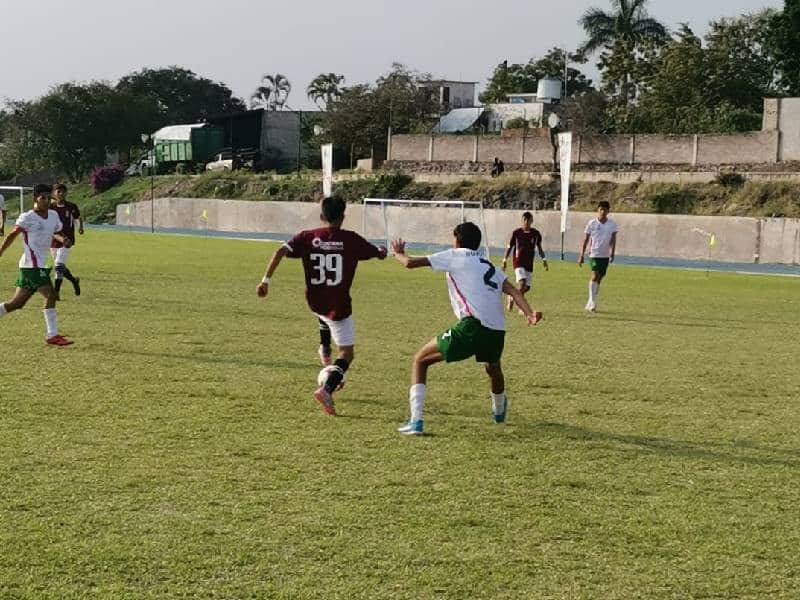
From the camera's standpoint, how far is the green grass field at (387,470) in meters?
5.38

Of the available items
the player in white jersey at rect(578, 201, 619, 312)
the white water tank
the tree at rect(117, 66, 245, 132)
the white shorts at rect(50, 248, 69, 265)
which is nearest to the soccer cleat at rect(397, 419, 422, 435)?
the player in white jersey at rect(578, 201, 619, 312)

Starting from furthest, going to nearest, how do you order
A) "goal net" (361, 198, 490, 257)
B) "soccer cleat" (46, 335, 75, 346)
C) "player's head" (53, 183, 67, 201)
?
"goal net" (361, 198, 490, 257) < "player's head" (53, 183, 67, 201) < "soccer cleat" (46, 335, 75, 346)

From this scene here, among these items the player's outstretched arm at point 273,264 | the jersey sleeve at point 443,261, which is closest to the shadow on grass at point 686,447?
the jersey sleeve at point 443,261

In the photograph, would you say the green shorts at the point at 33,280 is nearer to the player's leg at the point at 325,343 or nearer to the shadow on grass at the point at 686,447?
the player's leg at the point at 325,343

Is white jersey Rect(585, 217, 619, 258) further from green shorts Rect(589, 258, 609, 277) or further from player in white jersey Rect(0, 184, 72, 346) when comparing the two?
player in white jersey Rect(0, 184, 72, 346)

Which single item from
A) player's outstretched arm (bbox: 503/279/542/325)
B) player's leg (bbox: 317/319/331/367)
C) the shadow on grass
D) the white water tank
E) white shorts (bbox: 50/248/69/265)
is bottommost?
A: the shadow on grass

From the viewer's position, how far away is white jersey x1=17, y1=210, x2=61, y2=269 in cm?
1334

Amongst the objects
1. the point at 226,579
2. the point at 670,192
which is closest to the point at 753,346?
the point at 226,579

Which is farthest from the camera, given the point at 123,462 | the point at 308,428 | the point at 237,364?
the point at 237,364

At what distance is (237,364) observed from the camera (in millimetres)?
12094

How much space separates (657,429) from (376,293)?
1358cm

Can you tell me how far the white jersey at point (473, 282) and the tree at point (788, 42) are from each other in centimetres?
4860

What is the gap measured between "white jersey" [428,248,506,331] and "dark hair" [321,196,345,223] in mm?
1233

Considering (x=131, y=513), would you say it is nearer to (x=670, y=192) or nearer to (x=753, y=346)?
(x=753, y=346)
